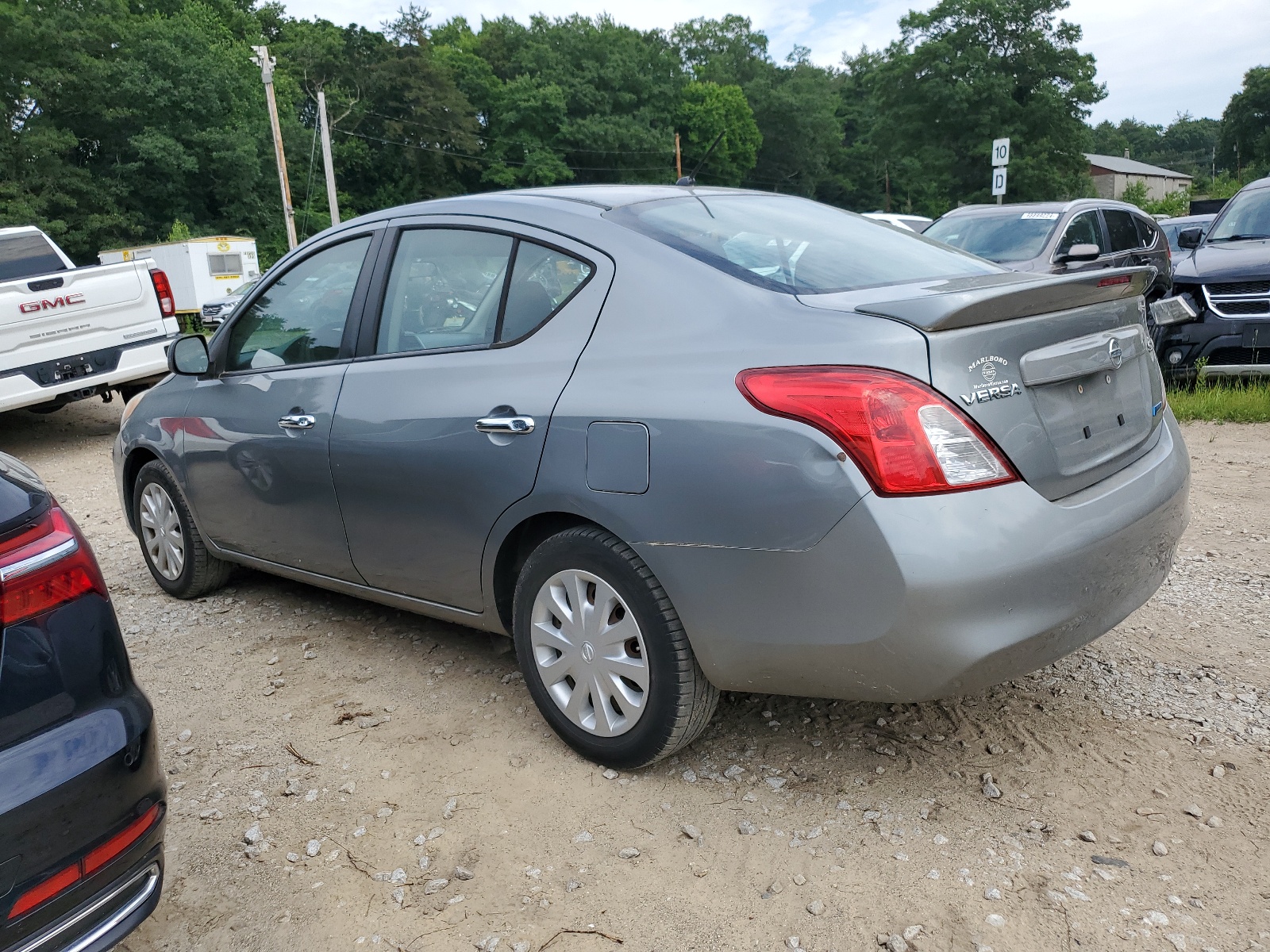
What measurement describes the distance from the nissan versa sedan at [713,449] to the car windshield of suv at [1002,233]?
20.0 ft

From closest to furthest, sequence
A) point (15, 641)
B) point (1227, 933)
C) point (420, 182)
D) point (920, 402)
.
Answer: point (15, 641)
point (1227, 933)
point (920, 402)
point (420, 182)

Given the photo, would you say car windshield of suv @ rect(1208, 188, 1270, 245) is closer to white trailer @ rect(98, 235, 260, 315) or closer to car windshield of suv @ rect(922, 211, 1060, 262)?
car windshield of suv @ rect(922, 211, 1060, 262)

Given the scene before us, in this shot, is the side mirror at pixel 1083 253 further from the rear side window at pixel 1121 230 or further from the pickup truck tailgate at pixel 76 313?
the pickup truck tailgate at pixel 76 313

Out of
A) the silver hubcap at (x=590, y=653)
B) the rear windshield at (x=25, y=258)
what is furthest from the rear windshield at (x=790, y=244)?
the rear windshield at (x=25, y=258)

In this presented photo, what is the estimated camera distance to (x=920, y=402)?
2230 mm

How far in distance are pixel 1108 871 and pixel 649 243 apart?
1922 millimetres

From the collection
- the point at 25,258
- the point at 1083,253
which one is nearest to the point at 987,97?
the point at 1083,253

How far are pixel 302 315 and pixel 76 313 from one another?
5.95 metres

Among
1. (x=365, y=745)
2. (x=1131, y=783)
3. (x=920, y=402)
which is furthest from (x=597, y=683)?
(x=1131, y=783)

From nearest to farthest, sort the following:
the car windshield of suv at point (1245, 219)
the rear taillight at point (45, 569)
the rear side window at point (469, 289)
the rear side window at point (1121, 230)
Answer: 1. the rear taillight at point (45, 569)
2. the rear side window at point (469, 289)
3. the car windshield of suv at point (1245, 219)
4. the rear side window at point (1121, 230)

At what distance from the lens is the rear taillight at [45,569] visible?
182 cm

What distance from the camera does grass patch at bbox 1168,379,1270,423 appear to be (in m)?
7.15

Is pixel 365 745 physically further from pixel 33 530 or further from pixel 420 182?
pixel 420 182

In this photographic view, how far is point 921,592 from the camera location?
2.20 m
